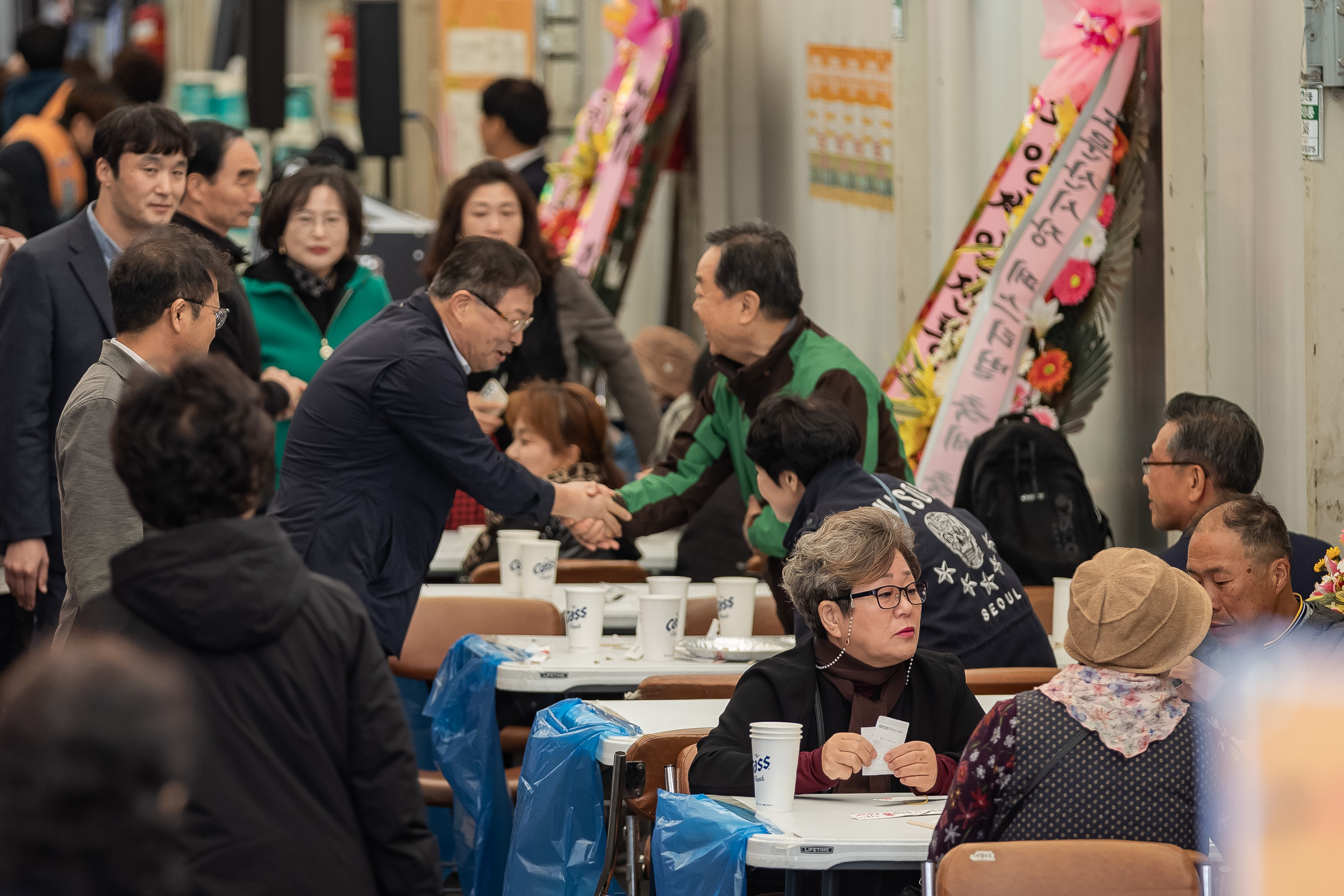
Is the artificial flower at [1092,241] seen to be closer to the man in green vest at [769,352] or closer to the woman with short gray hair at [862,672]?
the man in green vest at [769,352]

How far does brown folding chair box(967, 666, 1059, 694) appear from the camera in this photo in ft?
11.0

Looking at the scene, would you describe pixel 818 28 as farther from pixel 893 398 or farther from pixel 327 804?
pixel 327 804

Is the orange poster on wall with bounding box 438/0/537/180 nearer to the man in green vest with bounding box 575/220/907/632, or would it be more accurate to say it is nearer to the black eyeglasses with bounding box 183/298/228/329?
the man in green vest with bounding box 575/220/907/632

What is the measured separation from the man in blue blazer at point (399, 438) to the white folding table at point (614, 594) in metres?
0.66

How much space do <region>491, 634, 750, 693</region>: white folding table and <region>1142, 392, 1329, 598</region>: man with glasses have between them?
1.02 m

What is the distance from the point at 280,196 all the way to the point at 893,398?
1970mm

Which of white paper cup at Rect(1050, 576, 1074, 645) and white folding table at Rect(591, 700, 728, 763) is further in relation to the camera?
white paper cup at Rect(1050, 576, 1074, 645)

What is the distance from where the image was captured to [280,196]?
506 cm

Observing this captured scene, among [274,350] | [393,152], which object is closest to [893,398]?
[274,350]

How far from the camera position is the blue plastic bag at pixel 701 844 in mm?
2559

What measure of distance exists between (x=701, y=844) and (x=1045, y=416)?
2.56m

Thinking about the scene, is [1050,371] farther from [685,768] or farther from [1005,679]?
[685,768]

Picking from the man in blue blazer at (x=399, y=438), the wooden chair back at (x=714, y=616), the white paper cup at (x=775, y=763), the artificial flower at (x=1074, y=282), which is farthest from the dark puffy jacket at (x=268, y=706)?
the artificial flower at (x=1074, y=282)

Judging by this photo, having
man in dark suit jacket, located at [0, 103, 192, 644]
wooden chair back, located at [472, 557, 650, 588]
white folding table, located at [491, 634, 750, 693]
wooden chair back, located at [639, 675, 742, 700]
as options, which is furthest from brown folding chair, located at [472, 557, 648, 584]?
man in dark suit jacket, located at [0, 103, 192, 644]
